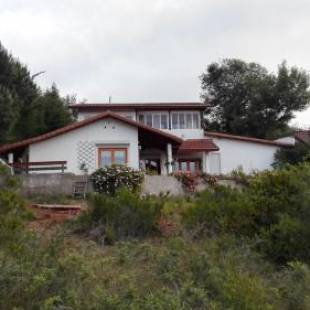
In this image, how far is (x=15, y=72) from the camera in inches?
1137

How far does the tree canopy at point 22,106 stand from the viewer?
27.1 m

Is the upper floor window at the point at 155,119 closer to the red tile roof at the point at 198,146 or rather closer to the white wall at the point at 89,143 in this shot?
the red tile roof at the point at 198,146

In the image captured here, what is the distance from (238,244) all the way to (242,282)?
9.79 feet

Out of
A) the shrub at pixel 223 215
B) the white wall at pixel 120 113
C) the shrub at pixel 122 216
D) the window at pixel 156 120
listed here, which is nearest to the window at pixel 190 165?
the window at pixel 156 120

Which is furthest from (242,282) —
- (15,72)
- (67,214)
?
(15,72)

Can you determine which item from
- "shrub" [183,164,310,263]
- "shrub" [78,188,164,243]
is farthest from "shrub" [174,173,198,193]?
"shrub" [78,188,164,243]

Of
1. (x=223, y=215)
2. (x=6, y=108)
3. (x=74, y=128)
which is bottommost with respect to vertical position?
(x=223, y=215)

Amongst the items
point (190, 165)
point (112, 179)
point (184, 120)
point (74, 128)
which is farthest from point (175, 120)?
point (112, 179)

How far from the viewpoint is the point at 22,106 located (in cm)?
3044

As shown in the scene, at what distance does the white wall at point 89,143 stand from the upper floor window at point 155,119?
7.70 meters

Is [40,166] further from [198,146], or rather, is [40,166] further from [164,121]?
[164,121]

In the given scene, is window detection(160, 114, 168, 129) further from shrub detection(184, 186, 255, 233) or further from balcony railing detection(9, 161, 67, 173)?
shrub detection(184, 186, 255, 233)

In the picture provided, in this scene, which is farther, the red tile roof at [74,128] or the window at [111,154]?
the window at [111,154]

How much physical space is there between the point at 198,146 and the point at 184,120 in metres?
2.88
